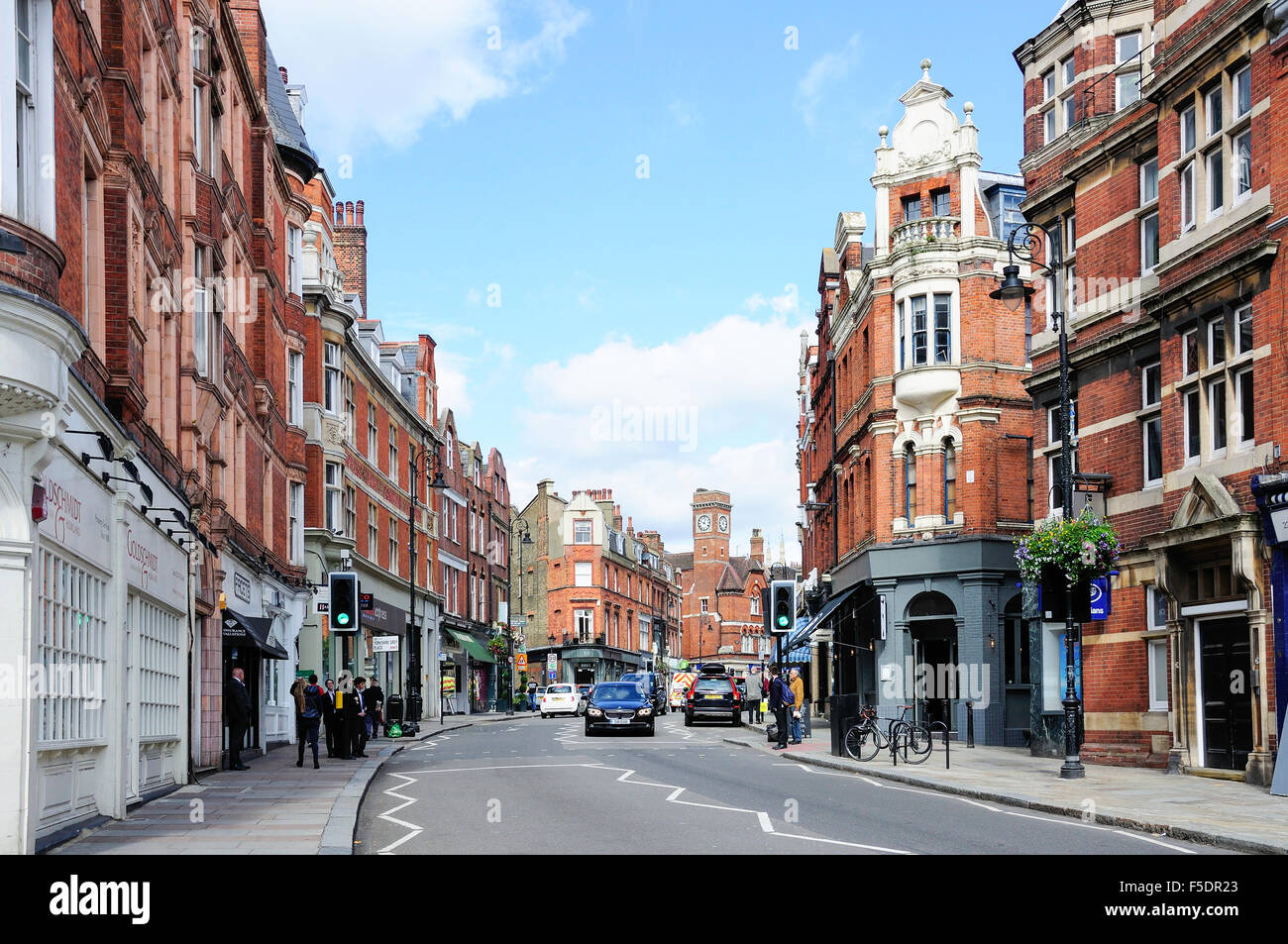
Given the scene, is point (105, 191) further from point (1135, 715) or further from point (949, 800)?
point (1135, 715)

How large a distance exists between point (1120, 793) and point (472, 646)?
50101mm

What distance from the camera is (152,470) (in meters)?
18.1

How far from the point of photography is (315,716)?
25688 mm

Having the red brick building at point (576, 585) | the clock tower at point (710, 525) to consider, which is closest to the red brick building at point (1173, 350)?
the red brick building at point (576, 585)

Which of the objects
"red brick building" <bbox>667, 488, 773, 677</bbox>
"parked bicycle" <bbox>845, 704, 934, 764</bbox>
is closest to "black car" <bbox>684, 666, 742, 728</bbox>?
"parked bicycle" <bbox>845, 704, 934, 764</bbox>

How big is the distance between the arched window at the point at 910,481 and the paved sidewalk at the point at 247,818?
769 inches

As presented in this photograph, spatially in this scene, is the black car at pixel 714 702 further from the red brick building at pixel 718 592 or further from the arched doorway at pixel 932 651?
the red brick building at pixel 718 592

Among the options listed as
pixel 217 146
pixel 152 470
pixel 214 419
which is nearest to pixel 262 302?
pixel 217 146

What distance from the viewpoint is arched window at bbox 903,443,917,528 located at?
38.7 metres

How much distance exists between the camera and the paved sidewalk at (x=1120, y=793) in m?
14.0

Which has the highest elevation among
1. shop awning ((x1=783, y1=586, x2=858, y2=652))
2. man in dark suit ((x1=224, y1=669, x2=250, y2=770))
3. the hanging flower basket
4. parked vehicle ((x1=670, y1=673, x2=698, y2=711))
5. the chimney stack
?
the chimney stack

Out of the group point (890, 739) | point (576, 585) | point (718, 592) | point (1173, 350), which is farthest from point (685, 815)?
point (718, 592)

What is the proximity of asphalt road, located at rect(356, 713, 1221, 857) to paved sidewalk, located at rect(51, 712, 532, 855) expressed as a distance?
45cm

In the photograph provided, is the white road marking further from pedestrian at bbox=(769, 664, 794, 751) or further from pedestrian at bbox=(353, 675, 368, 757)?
pedestrian at bbox=(769, 664, 794, 751)
